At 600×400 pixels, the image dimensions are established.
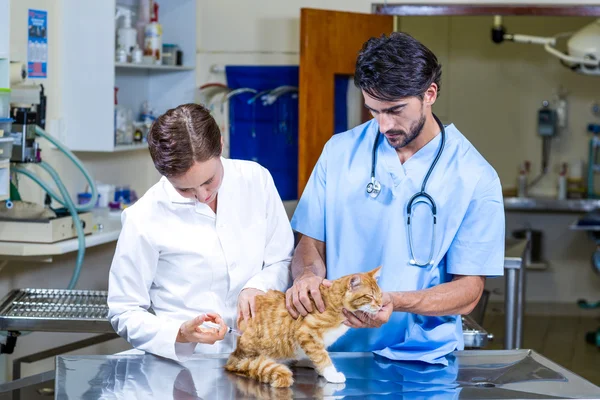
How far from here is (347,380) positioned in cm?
179

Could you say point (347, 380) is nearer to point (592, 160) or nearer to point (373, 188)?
point (373, 188)

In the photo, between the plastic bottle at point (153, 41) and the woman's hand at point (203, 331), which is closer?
the woman's hand at point (203, 331)

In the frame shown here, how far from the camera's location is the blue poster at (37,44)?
3768mm

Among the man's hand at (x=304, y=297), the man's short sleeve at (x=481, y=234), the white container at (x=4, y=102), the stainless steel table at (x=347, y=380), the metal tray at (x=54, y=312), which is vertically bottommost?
the metal tray at (x=54, y=312)

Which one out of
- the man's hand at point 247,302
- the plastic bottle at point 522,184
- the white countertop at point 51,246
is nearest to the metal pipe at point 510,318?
the white countertop at point 51,246

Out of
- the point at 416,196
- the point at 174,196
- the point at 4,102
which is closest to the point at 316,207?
the point at 416,196

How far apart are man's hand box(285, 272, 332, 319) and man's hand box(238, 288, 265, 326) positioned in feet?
0.28

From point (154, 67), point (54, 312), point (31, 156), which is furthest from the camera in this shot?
point (154, 67)

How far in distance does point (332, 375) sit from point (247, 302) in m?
0.27

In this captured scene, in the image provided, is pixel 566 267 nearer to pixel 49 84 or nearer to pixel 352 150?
pixel 49 84

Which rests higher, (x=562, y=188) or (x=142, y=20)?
(x=142, y=20)

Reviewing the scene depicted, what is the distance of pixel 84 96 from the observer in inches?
160

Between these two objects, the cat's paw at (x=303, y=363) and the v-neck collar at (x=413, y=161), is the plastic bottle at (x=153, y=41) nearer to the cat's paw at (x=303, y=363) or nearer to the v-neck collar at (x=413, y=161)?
the v-neck collar at (x=413, y=161)

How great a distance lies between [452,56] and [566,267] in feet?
6.15
